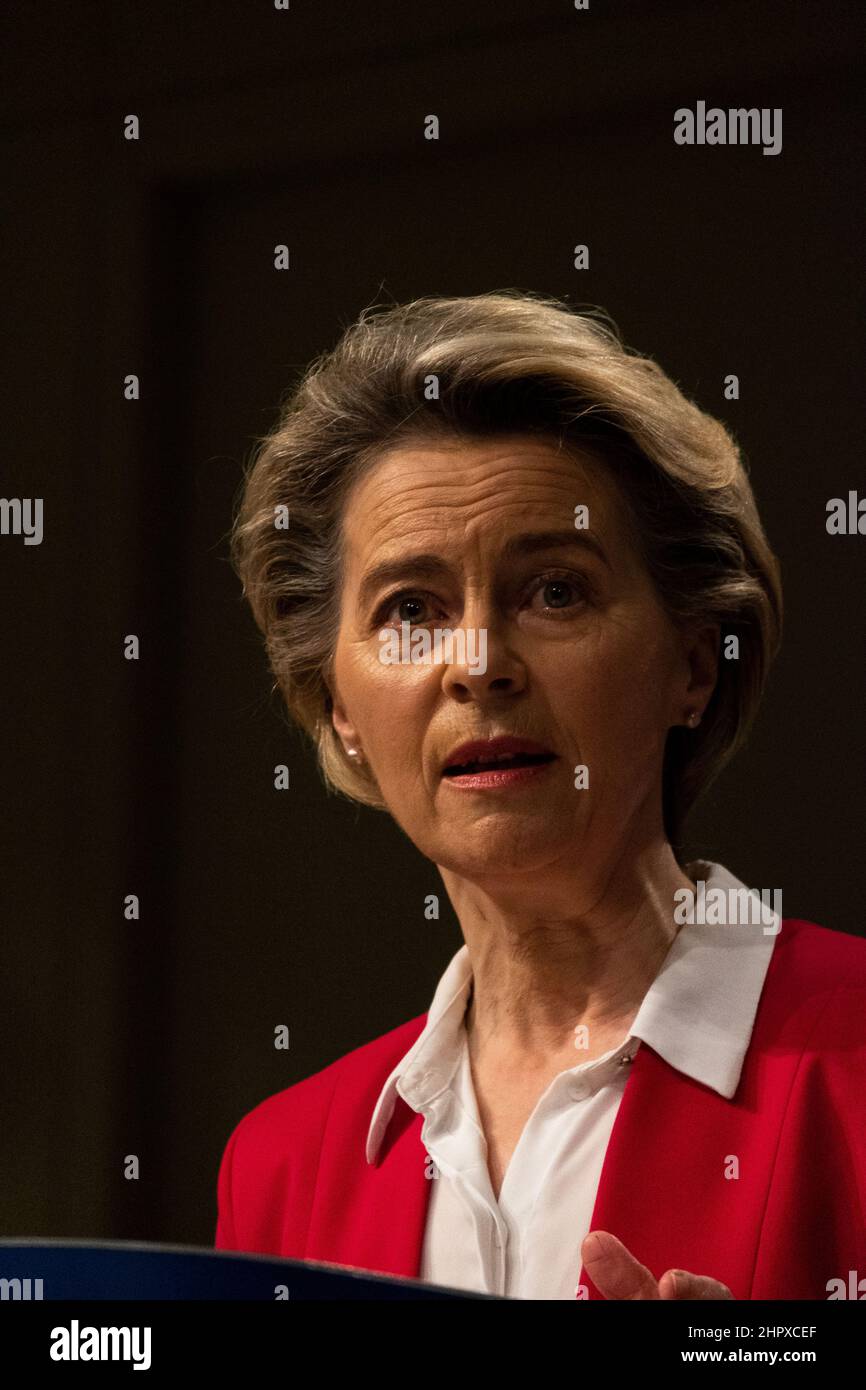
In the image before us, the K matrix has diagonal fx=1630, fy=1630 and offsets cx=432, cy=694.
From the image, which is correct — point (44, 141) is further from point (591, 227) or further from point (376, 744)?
point (376, 744)

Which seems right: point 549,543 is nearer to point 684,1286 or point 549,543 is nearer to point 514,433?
point 514,433

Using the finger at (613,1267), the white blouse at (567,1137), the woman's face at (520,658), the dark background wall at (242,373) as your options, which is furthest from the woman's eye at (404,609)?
the finger at (613,1267)

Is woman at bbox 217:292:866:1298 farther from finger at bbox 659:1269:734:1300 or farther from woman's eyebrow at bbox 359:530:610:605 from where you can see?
finger at bbox 659:1269:734:1300

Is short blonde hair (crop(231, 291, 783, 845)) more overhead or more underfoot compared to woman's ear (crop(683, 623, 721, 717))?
more overhead

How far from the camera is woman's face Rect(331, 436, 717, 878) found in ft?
4.56

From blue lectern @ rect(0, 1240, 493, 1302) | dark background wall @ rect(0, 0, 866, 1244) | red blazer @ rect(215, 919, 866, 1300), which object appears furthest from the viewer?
dark background wall @ rect(0, 0, 866, 1244)

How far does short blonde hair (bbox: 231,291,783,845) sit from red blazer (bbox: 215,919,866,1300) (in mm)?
222

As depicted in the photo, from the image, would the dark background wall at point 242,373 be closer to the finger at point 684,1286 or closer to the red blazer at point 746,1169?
the red blazer at point 746,1169

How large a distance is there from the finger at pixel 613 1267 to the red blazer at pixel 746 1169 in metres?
0.15

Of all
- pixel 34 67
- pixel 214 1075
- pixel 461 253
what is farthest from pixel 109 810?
pixel 34 67

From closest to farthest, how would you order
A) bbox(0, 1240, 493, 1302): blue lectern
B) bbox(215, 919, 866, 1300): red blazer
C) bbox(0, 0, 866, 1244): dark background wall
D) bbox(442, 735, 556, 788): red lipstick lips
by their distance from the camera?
bbox(0, 1240, 493, 1302): blue lectern
bbox(215, 919, 866, 1300): red blazer
bbox(442, 735, 556, 788): red lipstick lips
bbox(0, 0, 866, 1244): dark background wall

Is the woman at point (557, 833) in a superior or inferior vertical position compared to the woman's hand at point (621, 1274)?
superior

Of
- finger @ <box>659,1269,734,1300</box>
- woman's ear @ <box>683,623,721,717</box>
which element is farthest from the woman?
finger @ <box>659,1269,734,1300</box>

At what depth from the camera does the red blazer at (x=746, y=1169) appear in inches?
50.5
